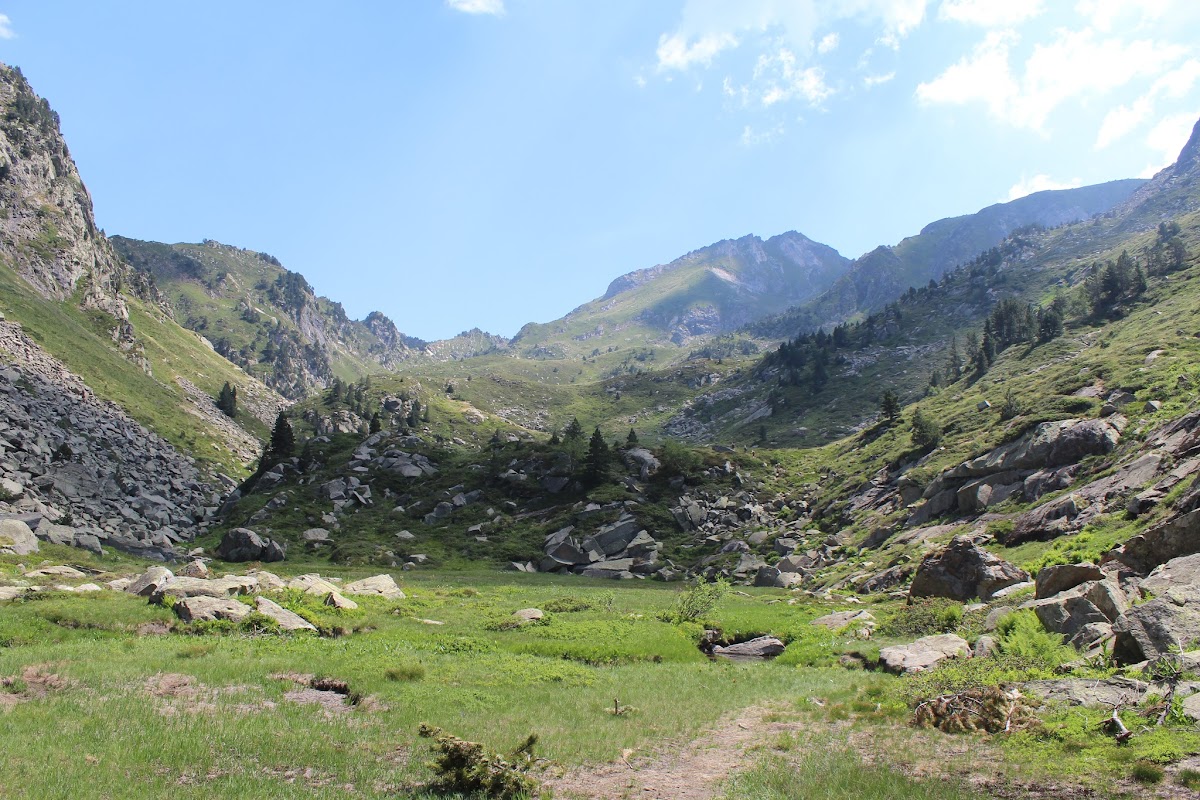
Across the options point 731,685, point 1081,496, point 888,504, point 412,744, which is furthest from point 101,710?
point 888,504

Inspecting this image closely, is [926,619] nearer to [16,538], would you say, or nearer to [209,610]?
[209,610]

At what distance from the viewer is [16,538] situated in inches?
1756

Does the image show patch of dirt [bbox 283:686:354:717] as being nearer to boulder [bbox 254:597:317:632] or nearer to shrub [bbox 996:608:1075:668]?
boulder [bbox 254:597:317:632]

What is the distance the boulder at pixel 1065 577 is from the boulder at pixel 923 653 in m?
4.47

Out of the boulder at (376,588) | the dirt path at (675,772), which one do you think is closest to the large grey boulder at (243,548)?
the boulder at (376,588)

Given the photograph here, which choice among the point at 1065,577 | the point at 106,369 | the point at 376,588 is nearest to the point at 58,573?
the point at 376,588

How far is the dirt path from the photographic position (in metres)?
14.8

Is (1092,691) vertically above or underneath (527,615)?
above

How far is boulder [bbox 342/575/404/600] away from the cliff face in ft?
426

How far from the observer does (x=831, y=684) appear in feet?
84.5

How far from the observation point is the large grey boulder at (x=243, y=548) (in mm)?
66787

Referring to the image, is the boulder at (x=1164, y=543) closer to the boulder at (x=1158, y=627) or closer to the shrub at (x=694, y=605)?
the boulder at (x=1158, y=627)

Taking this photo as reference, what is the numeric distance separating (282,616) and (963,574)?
37.9 m

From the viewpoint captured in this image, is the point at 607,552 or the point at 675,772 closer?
the point at 675,772
